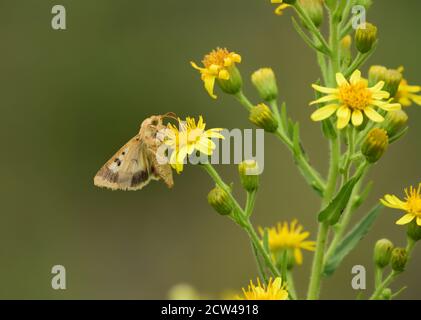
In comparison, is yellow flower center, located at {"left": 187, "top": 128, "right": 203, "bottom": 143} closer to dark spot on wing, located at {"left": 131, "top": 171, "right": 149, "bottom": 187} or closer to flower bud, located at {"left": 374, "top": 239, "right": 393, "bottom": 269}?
dark spot on wing, located at {"left": 131, "top": 171, "right": 149, "bottom": 187}

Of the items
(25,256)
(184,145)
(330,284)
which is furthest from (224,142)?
(25,256)

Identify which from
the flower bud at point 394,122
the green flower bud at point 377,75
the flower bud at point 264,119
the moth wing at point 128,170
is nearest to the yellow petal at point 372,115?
the flower bud at point 394,122

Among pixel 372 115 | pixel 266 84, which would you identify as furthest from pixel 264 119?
pixel 372 115

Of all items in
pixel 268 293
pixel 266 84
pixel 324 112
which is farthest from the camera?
pixel 266 84

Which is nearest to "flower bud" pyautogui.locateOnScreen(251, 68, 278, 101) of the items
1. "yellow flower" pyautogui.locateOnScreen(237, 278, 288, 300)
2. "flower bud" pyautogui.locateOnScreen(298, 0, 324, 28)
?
"flower bud" pyautogui.locateOnScreen(298, 0, 324, 28)

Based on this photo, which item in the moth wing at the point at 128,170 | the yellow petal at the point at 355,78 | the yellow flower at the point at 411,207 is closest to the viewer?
the yellow petal at the point at 355,78

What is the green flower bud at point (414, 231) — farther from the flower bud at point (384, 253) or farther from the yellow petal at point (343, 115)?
the yellow petal at point (343, 115)

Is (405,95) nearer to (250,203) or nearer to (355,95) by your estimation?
(355,95)
